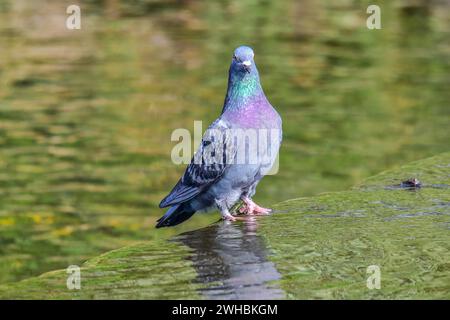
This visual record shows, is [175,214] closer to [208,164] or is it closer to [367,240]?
[208,164]

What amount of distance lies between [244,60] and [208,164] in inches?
26.9

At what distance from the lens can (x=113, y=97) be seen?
13.6 meters

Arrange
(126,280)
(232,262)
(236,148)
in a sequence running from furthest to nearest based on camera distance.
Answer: (236,148)
(232,262)
(126,280)

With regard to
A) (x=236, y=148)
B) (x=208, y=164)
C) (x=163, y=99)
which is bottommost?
(x=163, y=99)

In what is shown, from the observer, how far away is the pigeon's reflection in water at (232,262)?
454 centimetres

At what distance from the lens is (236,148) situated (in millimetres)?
5793

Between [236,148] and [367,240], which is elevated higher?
[236,148]

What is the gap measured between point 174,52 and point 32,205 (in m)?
8.27

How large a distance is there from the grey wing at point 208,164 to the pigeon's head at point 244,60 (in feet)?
1.11

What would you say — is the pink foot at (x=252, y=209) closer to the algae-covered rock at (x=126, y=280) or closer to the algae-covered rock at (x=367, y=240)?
the algae-covered rock at (x=367, y=240)

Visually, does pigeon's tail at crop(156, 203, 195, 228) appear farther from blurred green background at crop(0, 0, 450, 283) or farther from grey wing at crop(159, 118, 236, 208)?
blurred green background at crop(0, 0, 450, 283)

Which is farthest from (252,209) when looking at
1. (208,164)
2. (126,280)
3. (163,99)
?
(163,99)

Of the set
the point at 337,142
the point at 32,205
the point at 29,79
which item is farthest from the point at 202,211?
the point at 29,79
